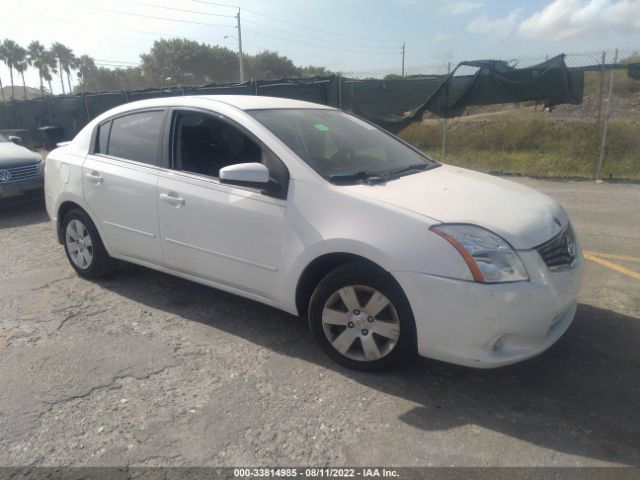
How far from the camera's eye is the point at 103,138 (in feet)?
14.6

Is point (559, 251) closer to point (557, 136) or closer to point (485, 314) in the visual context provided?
point (485, 314)

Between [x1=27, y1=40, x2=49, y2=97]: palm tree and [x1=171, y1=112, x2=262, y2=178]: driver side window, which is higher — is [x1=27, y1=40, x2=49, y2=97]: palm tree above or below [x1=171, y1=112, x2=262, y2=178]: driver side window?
above

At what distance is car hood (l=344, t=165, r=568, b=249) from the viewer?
8.95ft

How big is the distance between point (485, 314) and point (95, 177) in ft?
11.1

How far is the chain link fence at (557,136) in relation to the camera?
33.1ft

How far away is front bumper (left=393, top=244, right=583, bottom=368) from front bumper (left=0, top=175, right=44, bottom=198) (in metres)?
7.17

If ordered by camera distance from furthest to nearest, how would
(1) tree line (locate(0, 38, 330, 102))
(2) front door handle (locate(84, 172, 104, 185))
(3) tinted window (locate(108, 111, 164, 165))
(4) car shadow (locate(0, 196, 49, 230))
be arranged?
(1) tree line (locate(0, 38, 330, 102)) < (4) car shadow (locate(0, 196, 49, 230)) < (2) front door handle (locate(84, 172, 104, 185)) < (3) tinted window (locate(108, 111, 164, 165))

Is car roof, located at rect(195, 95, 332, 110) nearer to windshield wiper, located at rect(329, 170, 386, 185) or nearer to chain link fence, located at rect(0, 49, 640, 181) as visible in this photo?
windshield wiper, located at rect(329, 170, 386, 185)

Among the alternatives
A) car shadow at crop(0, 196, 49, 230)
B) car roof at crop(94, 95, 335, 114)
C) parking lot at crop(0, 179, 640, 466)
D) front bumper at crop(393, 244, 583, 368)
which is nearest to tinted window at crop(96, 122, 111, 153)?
car roof at crop(94, 95, 335, 114)

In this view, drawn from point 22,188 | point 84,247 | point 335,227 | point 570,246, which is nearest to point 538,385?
point 570,246

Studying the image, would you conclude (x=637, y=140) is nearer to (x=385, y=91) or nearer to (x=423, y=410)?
(x=385, y=91)

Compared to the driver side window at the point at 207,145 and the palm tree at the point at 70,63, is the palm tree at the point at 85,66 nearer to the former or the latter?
the palm tree at the point at 70,63

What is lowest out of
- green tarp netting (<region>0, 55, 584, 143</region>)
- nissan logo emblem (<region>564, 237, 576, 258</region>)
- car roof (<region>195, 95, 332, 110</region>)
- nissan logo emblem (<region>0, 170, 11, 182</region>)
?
nissan logo emblem (<region>564, 237, 576, 258</region>)

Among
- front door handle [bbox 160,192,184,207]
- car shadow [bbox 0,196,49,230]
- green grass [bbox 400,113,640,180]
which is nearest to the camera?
front door handle [bbox 160,192,184,207]
